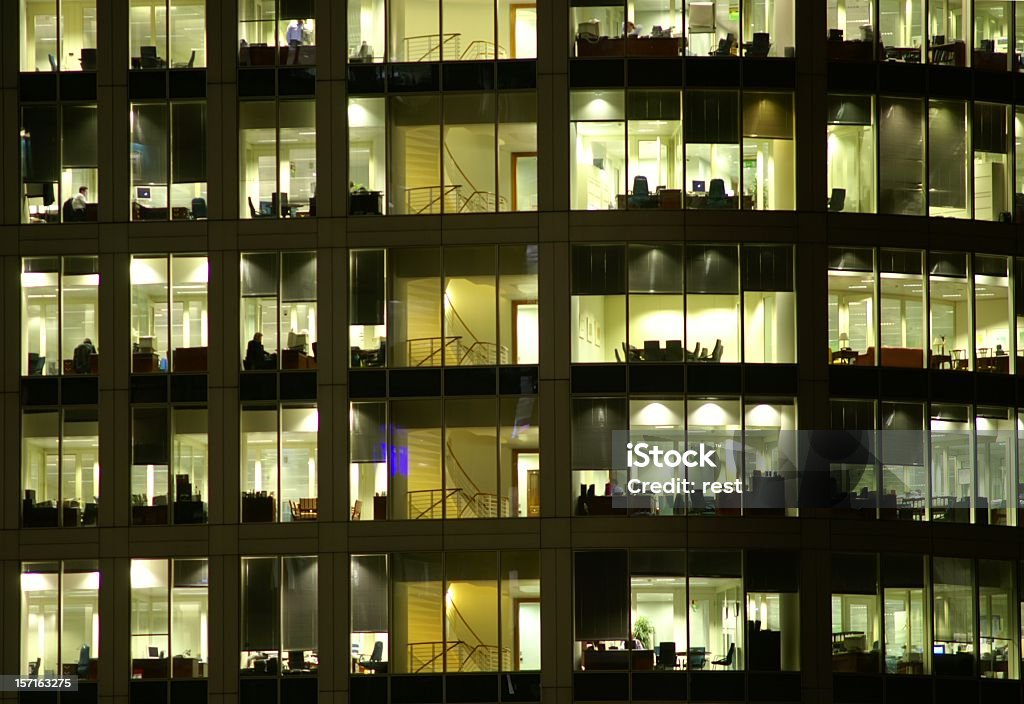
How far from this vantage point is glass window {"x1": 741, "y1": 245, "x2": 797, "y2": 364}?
4788cm

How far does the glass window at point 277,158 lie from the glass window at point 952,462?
18.3 metres

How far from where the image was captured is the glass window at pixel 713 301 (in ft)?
157

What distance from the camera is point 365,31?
49.3m

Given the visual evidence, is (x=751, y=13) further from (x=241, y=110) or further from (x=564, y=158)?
(x=241, y=110)

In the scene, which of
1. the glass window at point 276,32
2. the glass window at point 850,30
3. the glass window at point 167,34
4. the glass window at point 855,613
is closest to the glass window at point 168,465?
the glass window at point 167,34

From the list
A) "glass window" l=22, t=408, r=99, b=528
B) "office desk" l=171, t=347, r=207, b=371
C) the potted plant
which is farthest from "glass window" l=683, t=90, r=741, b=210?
"glass window" l=22, t=408, r=99, b=528

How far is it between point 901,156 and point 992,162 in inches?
120

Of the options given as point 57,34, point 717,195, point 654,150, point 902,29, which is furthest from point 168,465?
point 902,29

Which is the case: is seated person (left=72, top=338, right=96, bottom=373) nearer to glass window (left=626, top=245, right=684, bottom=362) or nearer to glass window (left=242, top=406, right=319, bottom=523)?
glass window (left=242, top=406, right=319, bottom=523)

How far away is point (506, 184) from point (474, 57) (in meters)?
3.66

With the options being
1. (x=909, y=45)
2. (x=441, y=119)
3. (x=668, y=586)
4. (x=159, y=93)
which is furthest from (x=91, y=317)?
(x=909, y=45)

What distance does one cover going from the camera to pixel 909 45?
49.8 metres

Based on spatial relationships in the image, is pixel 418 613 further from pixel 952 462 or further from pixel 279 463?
pixel 952 462

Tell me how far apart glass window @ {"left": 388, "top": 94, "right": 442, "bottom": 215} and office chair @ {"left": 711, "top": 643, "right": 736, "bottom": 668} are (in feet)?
46.8
